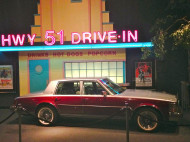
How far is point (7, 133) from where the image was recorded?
6680 mm

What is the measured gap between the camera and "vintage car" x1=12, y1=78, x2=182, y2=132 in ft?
20.7

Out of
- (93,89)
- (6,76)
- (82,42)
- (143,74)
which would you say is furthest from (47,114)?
(143,74)

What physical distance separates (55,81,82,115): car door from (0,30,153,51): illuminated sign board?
2.97 meters

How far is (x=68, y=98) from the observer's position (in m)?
7.07

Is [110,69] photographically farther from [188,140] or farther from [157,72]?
[188,140]

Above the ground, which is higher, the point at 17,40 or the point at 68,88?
the point at 17,40

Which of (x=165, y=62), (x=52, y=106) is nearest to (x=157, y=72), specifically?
(x=165, y=62)

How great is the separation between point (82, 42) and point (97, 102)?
151 inches

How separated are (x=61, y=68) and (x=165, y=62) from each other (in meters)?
4.95

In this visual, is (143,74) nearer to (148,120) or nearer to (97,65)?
(97,65)

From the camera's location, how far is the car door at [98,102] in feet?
21.9

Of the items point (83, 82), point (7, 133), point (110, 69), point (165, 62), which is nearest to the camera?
point (7, 133)

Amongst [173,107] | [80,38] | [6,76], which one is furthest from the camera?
[6,76]

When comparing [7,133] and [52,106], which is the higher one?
[52,106]
